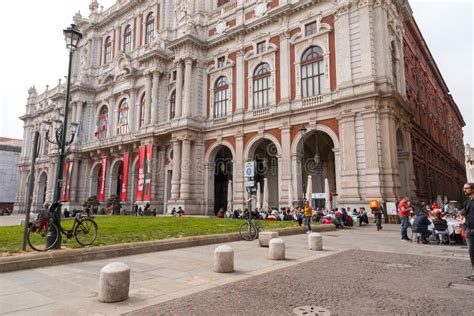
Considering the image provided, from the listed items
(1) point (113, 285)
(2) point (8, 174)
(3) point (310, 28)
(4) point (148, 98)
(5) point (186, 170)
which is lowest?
(1) point (113, 285)

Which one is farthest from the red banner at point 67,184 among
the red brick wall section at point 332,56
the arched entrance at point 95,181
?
the red brick wall section at point 332,56

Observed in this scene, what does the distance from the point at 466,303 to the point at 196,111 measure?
98.9 ft

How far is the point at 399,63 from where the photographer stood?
2822 cm

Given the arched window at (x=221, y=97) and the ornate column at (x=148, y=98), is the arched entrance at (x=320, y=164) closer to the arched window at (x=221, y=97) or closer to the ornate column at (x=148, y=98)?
the arched window at (x=221, y=97)

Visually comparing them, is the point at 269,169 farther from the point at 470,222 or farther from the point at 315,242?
the point at 470,222

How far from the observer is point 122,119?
138 ft

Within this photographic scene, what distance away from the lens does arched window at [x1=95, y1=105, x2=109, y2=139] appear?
4386 centimetres

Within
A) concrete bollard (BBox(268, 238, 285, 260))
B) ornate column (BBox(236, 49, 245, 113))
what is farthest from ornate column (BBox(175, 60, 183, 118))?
concrete bollard (BBox(268, 238, 285, 260))

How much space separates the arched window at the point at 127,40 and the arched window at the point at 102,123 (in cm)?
A: 852

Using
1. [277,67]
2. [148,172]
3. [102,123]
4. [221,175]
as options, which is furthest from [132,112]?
[277,67]

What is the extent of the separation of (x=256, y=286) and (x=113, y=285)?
2489 mm

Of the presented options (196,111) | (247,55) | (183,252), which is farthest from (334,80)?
(183,252)

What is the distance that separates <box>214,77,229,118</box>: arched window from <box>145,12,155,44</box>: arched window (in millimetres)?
14136

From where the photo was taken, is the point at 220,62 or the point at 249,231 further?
the point at 220,62
